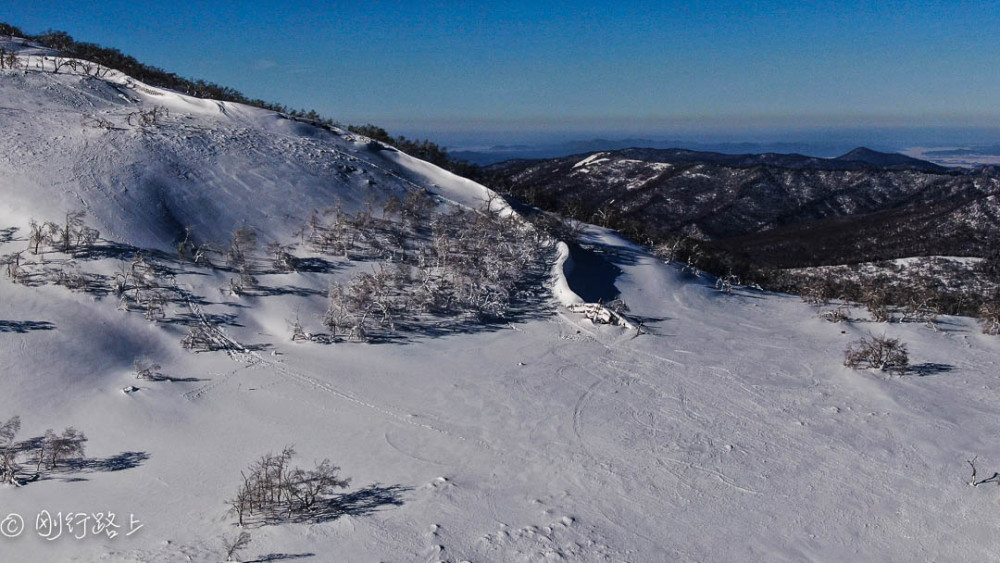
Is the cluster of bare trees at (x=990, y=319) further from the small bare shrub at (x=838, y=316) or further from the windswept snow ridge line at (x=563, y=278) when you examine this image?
the windswept snow ridge line at (x=563, y=278)

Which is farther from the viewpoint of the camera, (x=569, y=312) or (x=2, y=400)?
(x=569, y=312)

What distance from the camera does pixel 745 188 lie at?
6125 cm

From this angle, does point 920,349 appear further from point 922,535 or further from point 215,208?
point 215,208

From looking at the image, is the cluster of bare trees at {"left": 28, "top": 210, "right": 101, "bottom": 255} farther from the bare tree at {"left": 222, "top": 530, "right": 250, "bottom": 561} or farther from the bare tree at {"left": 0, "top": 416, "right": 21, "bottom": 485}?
the bare tree at {"left": 222, "top": 530, "right": 250, "bottom": 561}

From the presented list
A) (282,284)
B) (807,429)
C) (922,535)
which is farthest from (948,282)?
(282,284)

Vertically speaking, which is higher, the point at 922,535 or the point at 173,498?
the point at 173,498

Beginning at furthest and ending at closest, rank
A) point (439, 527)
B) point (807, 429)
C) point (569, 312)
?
point (569, 312)
point (807, 429)
point (439, 527)

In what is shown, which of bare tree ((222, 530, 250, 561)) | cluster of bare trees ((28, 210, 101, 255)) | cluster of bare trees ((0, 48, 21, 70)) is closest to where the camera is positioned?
bare tree ((222, 530, 250, 561))

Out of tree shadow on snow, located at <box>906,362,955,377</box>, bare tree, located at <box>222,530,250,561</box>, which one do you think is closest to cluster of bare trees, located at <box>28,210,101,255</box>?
bare tree, located at <box>222,530,250,561</box>

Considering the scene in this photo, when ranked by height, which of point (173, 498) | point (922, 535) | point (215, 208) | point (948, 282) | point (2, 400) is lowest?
point (948, 282)

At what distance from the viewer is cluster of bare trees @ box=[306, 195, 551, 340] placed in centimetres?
1111

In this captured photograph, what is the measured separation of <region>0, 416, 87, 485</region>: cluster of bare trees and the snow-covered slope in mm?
198

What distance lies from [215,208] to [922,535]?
12837 mm

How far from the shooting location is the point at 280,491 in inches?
243
